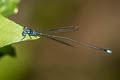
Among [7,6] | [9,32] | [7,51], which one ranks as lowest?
[7,51]

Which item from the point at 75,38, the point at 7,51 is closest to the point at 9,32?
the point at 7,51

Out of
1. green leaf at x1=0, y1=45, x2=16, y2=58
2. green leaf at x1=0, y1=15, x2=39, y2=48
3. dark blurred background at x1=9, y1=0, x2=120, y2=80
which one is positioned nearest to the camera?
green leaf at x1=0, y1=15, x2=39, y2=48

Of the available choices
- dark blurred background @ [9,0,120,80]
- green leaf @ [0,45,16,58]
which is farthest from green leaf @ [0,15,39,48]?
dark blurred background @ [9,0,120,80]

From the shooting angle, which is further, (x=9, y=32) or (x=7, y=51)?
(x=7, y=51)

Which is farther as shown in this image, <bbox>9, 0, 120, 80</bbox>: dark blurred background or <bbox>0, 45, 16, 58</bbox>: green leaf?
<bbox>9, 0, 120, 80</bbox>: dark blurred background

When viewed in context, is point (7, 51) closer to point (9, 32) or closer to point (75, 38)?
point (9, 32)

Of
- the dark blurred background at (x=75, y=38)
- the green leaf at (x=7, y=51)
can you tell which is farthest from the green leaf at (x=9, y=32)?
the dark blurred background at (x=75, y=38)

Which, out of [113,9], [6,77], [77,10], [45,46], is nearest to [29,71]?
[45,46]

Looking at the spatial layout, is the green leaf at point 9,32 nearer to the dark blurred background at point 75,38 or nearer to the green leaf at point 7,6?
the green leaf at point 7,6

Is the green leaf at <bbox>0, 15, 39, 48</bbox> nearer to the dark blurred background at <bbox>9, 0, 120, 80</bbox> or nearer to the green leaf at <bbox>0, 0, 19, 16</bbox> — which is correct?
the green leaf at <bbox>0, 0, 19, 16</bbox>

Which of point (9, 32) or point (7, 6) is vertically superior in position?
point (7, 6)
